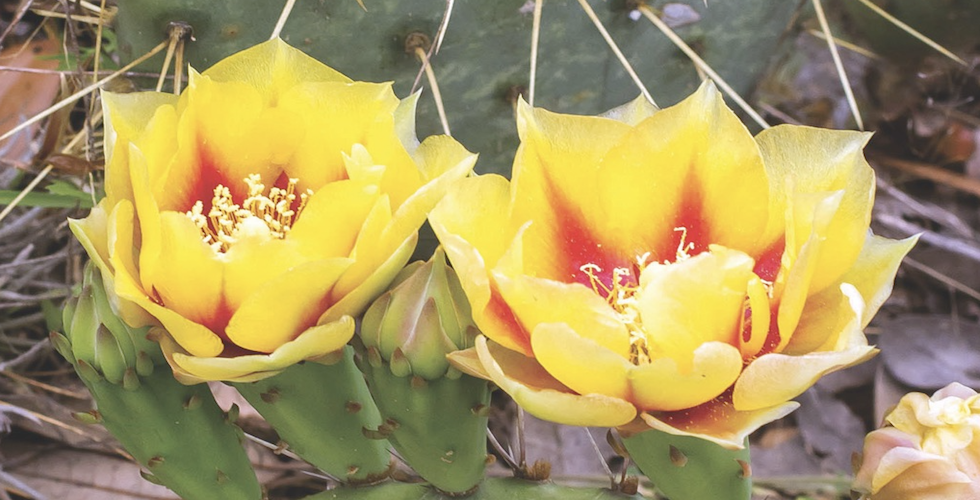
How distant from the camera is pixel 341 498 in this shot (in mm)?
826

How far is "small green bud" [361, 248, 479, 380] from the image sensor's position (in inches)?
27.3

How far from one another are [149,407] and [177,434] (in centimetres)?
4

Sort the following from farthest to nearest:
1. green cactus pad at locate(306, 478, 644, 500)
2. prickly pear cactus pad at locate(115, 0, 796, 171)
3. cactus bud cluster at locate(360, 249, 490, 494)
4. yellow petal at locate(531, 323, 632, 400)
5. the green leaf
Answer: the green leaf, prickly pear cactus pad at locate(115, 0, 796, 171), green cactus pad at locate(306, 478, 644, 500), cactus bud cluster at locate(360, 249, 490, 494), yellow petal at locate(531, 323, 632, 400)

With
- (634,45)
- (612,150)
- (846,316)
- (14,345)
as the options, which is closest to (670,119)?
(612,150)

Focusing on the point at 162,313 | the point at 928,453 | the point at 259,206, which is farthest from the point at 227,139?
the point at 928,453

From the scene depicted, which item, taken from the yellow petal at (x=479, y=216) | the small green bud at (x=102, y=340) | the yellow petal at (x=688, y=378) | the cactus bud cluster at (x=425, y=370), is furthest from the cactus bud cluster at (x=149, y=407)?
the yellow petal at (x=688, y=378)

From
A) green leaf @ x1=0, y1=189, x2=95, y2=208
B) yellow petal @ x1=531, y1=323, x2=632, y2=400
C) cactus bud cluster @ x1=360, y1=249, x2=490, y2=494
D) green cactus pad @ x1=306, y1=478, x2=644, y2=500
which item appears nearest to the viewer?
yellow petal @ x1=531, y1=323, x2=632, y2=400

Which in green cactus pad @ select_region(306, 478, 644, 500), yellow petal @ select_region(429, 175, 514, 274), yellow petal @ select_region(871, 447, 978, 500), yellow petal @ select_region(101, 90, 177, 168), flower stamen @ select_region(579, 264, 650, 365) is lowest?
green cactus pad @ select_region(306, 478, 644, 500)

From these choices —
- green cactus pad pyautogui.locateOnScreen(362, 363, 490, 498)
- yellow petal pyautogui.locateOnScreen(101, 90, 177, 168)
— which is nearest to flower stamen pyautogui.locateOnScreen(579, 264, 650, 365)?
green cactus pad pyautogui.locateOnScreen(362, 363, 490, 498)

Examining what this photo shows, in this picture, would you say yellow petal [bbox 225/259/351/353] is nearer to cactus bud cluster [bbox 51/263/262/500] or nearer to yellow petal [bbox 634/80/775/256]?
cactus bud cluster [bbox 51/263/262/500]

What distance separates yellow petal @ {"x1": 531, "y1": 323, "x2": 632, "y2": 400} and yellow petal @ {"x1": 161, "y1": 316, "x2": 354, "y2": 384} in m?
0.13

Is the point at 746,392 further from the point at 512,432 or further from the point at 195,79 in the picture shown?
the point at 512,432

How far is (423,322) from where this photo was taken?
0.69 meters

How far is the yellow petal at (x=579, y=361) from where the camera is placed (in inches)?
23.3
